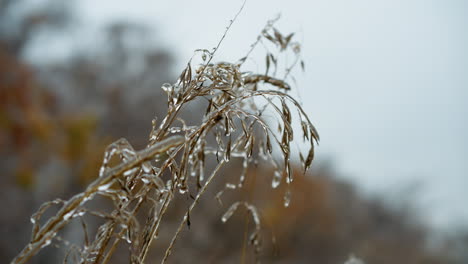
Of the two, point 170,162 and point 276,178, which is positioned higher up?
point 276,178

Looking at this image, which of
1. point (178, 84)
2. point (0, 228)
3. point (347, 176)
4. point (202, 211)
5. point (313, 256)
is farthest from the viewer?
point (347, 176)

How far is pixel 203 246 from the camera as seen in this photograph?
8.45 meters

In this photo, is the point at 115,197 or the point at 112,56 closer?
the point at 115,197

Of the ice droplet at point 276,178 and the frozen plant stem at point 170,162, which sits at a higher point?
the ice droplet at point 276,178

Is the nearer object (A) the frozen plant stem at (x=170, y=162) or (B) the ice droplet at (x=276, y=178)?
(A) the frozen plant stem at (x=170, y=162)

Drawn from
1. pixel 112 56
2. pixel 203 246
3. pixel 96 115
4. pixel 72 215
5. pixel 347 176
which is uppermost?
pixel 347 176

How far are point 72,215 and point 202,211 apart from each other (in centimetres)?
828

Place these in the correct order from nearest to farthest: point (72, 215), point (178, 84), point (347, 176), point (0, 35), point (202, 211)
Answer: point (72, 215)
point (178, 84)
point (202, 211)
point (0, 35)
point (347, 176)

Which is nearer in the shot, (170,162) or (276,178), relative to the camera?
(170,162)

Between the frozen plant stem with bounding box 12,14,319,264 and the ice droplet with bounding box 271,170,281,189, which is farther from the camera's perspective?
the ice droplet with bounding box 271,170,281,189

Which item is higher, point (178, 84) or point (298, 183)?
point (298, 183)

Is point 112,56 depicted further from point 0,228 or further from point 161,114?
point 0,228

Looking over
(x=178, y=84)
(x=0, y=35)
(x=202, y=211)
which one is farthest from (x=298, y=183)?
(x=178, y=84)

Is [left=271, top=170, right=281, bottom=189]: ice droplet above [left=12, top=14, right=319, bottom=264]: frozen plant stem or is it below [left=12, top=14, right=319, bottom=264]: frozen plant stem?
above
